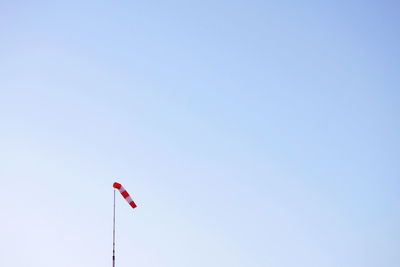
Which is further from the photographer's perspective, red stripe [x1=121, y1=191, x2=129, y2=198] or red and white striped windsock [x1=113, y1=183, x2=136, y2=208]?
red stripe [x1=121, y1=191, x2=129, y2=198]

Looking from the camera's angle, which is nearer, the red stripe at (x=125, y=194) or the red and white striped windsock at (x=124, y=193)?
the red and white striped windsock at (x=124, y=193)

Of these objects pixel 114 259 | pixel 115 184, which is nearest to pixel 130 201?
pixel 115 184

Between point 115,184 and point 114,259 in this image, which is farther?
point 115,184

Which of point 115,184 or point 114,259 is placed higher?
point 115,184

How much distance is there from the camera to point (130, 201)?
3847cm

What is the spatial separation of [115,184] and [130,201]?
2982mm

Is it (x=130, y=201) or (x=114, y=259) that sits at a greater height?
(x=130, y=201)

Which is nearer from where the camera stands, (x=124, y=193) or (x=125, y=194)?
(x=124, y=193)

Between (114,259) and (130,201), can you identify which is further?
(130,201)

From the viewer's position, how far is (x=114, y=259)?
31469 mm

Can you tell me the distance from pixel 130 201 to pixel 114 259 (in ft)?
26.1

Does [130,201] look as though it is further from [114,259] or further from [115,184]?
[114,259]
